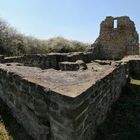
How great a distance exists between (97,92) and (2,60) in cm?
586

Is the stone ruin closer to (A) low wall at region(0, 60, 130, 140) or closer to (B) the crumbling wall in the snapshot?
(A) low wall at region(0, 60, 130, 140)

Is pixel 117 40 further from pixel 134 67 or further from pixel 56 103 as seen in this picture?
pixel 56 103

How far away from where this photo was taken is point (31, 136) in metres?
3.75

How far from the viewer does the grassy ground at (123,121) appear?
13.2ft

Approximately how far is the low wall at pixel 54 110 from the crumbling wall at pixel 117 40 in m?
13.3

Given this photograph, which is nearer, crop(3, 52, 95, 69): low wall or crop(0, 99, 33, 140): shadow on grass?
crop(0, 99, 33, 140): shadow on grass

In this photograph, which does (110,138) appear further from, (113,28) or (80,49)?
(80,49)

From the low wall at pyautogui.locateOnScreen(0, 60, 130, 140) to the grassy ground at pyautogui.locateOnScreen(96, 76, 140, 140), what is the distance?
25cm

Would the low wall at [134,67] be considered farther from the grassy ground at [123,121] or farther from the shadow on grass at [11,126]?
the shadow on grass at [11,126]

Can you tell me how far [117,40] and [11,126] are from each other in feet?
50.4

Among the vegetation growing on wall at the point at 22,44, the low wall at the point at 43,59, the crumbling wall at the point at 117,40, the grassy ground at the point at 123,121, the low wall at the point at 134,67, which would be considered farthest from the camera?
the crumbling wall at the point at 117,40

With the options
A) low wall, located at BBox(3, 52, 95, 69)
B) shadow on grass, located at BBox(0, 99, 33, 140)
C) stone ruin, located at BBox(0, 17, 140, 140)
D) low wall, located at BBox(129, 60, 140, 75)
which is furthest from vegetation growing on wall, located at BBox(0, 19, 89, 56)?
shadow on grass, located at BBox(0, 99, 33, 140)

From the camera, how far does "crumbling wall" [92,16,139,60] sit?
17.5 meters

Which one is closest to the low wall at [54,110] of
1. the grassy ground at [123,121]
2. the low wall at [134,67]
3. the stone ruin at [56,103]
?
the stone ruin at [56,103]
